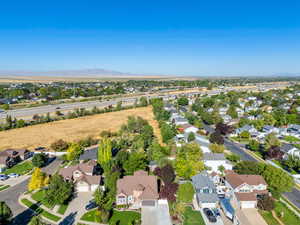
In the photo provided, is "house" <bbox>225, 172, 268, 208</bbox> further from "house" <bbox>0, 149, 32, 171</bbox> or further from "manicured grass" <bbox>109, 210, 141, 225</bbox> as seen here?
"house" <bbox>0, 149, 32, 171</bbox>

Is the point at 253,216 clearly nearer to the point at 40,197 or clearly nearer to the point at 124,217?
the point at 124,217

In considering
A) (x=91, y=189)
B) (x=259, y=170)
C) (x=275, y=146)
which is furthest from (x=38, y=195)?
(x=275, y=146)

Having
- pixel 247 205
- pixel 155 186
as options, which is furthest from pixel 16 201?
pixel 247 205

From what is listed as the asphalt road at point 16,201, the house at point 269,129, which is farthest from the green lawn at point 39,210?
the house at point 269,129

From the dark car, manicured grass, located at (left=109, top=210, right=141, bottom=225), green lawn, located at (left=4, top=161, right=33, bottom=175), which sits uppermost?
the dark car

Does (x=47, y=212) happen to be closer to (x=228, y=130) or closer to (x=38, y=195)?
(x=38, y=195)

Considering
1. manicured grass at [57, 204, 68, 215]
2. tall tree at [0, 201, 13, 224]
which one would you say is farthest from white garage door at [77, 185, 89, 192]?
tall tree at [0, 201, 13, 224]
